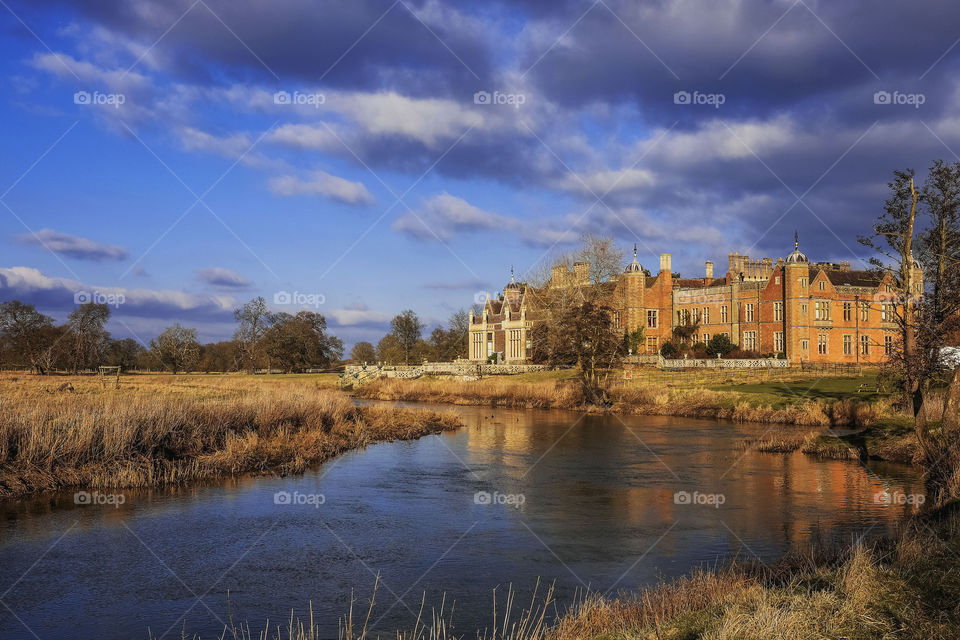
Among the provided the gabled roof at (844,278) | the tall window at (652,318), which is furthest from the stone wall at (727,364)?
the tall window at (652,318)

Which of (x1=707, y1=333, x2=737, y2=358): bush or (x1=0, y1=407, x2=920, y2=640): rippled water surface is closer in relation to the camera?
(x1=0, y1=407, x2=920, y2=640): rippled water surface

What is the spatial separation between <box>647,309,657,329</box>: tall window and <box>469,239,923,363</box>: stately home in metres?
A: 0.11

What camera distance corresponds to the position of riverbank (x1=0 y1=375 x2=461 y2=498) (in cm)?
2011

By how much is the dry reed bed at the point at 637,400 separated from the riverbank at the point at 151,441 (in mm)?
21374

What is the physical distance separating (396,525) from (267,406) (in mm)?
13722

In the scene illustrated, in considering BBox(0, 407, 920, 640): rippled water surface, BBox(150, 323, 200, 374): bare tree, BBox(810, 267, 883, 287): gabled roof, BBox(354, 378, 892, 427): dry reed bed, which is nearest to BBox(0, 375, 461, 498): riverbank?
BBox(0, 407, 920, 640): rippled water surface

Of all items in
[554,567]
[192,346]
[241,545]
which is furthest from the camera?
[192,346]

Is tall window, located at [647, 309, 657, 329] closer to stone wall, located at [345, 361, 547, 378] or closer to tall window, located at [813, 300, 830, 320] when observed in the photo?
stone wall, located at [345, 361, 547, 378]

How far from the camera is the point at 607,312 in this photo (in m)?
59.7

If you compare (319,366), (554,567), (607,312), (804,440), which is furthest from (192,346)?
(554,567)

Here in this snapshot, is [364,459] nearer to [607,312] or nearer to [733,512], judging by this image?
[733,512]

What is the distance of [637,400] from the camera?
48.3m

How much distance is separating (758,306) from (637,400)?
29698mm

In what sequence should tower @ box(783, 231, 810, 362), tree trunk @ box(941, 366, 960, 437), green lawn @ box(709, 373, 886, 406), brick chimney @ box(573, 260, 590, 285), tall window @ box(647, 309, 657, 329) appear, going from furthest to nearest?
tall window @ box(647, 309, 657, 329) → brick chimney @ box(573, 260, 590, 285) → tower @ box(783, 231, 810, 362) → green lawn @ box(709, 373, 886, 406) → tree trunk @ box(941, 366, 960, 437)
